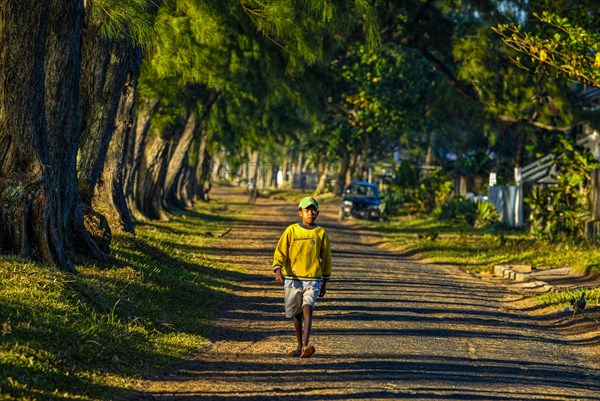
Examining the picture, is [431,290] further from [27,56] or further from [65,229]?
[27,56]

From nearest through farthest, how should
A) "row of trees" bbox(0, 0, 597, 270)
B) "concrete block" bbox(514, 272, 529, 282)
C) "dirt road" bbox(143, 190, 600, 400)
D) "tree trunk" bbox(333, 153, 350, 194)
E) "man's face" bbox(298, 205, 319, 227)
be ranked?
"dirt road" bbox(143, 190, 600, 400)
"man's face" bbox(298, 205, 319, 227)
"row of trees" bbox(0, 0, 597, 270)
"concrete block" bbox(514, 272, 529, 282)
"tree trunk" bbox(333, 153, 350, 194)

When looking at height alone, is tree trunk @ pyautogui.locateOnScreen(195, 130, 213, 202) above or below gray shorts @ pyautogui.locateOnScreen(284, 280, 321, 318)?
above

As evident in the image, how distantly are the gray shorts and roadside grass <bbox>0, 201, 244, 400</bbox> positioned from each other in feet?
3.53

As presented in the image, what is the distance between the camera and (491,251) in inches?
1085

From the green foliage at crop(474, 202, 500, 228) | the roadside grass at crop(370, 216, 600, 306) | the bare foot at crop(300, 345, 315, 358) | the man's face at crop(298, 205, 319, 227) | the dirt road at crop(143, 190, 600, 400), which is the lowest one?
the dirt road at crop(143, 190, 600, 400)

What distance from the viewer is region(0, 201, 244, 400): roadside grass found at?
8.68 m

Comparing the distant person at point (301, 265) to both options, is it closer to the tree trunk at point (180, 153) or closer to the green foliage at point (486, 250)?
the green foliage at point (486, 250)

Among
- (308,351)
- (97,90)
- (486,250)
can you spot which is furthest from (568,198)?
(308,351)

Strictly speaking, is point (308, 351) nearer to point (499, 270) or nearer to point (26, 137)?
point (26, 137)

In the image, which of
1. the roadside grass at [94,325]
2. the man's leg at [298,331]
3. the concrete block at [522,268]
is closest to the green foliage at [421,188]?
the concrete block at [522,268]

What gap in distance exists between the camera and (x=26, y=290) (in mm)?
10906

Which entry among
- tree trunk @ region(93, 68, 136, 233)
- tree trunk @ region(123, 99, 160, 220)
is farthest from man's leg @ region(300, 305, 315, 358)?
tree trunk @ region(123, 99, 160, 220)

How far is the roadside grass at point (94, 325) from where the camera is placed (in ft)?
28.5

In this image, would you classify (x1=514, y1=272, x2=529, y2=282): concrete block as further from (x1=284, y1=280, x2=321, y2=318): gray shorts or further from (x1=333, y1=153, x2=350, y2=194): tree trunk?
(x1=333, y1=153, x2=350, y2=194): tree trunk
